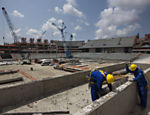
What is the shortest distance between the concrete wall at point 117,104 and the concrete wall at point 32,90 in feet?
10.8

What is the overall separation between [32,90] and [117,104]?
3.77 metres

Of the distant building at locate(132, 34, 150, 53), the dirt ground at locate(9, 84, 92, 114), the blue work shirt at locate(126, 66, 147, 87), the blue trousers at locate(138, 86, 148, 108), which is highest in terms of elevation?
the distant building at locate(132, 34, 150, 53)

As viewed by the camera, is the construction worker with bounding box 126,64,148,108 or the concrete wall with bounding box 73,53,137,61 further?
the concrete wall with bounding box 73,53,137,61

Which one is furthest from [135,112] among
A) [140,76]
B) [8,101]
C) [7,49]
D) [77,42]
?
[77,42]

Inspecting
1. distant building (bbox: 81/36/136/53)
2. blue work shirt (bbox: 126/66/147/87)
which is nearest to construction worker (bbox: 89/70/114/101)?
blue work shirt (bbox: 126/66/147/87)

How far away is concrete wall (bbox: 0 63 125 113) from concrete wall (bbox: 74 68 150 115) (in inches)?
130

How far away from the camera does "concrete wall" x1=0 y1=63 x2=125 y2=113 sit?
12.1ft

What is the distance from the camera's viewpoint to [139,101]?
13.7ft

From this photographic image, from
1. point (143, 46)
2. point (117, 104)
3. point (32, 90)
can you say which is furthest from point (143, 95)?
point (143, 46)

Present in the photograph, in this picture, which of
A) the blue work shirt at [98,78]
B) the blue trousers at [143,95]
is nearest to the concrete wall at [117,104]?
the blue trousers at [143,95]

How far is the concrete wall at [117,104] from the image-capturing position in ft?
6.85

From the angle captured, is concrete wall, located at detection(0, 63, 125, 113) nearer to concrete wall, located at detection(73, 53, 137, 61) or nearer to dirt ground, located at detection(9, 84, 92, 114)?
dirt ground, located at detection(9, 84, 92, 114)

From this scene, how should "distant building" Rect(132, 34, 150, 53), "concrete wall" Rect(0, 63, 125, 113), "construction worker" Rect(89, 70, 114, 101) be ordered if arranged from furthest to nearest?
"distant building" Rect(132, 34, 150, 53) < "concrete wall" Rect(0, 63, 125, 113) < "construction worker" Rect(89, 70, 114, 101)

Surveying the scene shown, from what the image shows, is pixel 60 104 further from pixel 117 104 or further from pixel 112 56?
pixel 112 56
